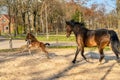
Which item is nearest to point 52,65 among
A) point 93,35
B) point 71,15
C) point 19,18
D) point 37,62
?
point 37,62

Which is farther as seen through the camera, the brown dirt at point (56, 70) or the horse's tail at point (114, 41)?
the horse's tail at point (114, 41)

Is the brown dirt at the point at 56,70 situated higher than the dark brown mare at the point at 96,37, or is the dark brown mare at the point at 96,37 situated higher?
the dark brown mare at the point at 96,37

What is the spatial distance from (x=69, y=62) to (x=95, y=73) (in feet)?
9.88

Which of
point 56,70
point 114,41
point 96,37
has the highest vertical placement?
point 96,37


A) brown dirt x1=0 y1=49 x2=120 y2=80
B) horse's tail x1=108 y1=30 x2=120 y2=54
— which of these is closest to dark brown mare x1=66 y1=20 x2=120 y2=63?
horse's tail x1=108 y1=30 x2=120 y2=54

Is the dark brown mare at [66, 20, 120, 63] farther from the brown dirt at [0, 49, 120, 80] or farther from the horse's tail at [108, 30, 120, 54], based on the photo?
the brown dirt at [0, 49, 120, 80]

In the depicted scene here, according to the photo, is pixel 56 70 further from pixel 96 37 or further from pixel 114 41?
pixel 114 41

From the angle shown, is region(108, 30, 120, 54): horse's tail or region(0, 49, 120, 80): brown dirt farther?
region(108, 30, 120, 54): horse's tail

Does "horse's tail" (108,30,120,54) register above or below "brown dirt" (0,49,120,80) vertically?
above

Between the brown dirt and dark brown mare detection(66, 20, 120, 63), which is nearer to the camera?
the brown dirt

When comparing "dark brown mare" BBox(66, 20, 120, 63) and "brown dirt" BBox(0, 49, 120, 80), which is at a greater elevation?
"dark brown mare" BBox(66, 20, 120, 63)

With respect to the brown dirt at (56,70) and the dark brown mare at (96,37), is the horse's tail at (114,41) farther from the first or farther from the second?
the brown dirt at (56,70)

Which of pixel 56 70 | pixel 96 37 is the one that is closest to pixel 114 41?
pixel 96 37

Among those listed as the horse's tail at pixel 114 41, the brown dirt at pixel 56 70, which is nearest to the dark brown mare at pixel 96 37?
the horse's tail at pixel 114 41
